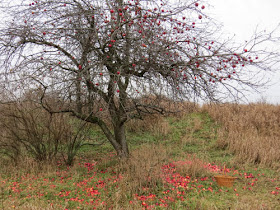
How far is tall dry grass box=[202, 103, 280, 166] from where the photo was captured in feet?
22.2

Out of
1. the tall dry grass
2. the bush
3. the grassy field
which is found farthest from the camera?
the tall dry grass

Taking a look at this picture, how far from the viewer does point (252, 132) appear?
365 inches

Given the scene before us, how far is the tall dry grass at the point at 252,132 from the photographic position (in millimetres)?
6781

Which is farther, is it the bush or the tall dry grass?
the tall dry grass

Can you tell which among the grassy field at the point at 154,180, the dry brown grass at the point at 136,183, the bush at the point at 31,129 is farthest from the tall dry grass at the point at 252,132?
the bush at the point at 31,129

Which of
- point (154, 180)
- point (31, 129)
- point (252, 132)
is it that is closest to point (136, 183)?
point (154, 180)

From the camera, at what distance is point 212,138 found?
30.9 ft

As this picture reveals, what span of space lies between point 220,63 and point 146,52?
1491mm

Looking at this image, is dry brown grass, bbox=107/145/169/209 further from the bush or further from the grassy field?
the bush

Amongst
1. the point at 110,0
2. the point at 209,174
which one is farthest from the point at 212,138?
the point at 110,0

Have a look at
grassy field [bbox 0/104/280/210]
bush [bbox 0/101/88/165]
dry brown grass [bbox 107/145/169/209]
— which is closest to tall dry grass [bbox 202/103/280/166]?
grassy field [bbox 0/104/280/210]

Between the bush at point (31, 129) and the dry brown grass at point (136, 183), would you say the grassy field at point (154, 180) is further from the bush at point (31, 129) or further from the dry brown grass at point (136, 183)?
the bush at point (31, 129)

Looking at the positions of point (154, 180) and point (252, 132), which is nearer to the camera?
point (154, 180)

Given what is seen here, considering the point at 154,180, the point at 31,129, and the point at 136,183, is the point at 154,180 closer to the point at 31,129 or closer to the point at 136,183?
the point at 136,183
